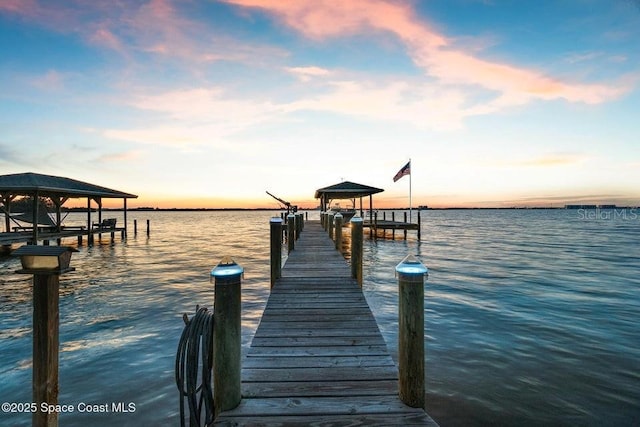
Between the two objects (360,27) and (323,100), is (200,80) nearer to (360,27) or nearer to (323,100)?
(323,100)

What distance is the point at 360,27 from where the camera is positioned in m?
12.1

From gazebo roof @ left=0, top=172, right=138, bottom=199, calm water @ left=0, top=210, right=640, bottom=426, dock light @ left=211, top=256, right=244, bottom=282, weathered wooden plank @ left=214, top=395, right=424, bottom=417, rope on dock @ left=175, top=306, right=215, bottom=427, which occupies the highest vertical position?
gazebo roof @ left=0, top=172, right=138, bottom=199

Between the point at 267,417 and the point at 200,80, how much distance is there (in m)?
14.3

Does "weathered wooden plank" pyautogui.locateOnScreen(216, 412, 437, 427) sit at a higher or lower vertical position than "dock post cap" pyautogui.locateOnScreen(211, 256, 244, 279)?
lower

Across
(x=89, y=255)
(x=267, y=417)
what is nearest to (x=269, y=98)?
(x=267, y=417)

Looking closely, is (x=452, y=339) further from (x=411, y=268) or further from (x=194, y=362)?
(x=194, y=362)

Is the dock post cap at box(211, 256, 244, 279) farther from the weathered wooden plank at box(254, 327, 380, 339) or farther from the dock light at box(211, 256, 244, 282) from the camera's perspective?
the weathered wooden plank at box(254, 327, 380, 339)

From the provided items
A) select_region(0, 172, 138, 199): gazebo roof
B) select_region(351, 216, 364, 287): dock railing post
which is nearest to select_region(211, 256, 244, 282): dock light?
select_region(351, 216, 364, 287): dock railing post

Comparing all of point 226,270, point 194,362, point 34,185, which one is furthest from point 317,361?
point 34,185

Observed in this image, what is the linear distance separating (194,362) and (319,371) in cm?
149

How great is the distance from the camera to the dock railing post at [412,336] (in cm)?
286

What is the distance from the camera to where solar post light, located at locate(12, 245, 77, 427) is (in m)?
2.42

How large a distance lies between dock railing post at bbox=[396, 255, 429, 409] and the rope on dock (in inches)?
68.8

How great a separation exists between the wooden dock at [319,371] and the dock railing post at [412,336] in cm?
13
